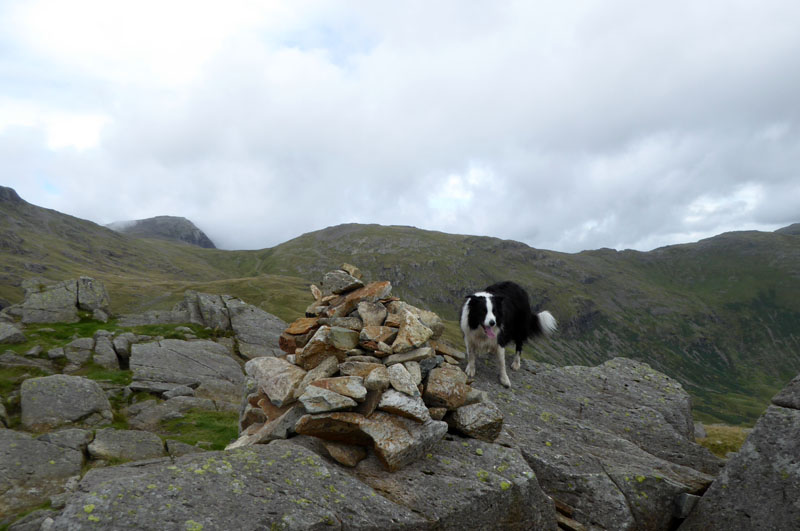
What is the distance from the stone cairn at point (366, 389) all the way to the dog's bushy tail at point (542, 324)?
556 centimetres

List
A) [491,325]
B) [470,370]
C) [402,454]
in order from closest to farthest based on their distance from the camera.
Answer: [402,454] → [491,325] → [470,370]

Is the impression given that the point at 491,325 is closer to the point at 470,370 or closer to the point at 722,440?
the point at 470,370

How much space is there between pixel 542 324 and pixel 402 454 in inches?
472

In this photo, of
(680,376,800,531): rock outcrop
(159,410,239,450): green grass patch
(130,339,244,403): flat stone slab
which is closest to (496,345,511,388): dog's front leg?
(680,376,800,531): rock outcrop

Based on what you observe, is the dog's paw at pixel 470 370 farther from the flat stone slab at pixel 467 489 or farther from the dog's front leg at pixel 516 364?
the flat stone slab at pixel 467 489

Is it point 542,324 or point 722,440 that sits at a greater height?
point 542,324

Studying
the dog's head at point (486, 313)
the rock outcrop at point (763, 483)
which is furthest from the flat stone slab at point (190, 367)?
the rock outcrop at point (763, 483)

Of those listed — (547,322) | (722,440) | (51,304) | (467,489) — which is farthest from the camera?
(51,304)

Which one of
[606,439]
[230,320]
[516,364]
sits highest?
[230,320]

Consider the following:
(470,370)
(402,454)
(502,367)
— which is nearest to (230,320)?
(470,370)

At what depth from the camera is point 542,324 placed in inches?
729

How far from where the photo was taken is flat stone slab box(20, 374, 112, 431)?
19.3 metres

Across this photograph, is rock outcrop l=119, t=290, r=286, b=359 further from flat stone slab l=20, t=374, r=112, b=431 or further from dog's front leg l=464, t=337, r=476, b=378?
dog's front leg l=464, t=337, r=476, b=378

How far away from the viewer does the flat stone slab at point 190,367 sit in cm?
2701
